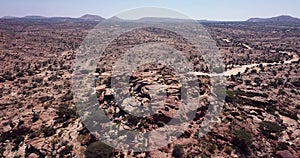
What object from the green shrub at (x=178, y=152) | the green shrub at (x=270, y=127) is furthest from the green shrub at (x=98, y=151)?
the green shrub at (x=270, y=127)

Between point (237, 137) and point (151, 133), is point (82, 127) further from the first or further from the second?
point (237, 137)

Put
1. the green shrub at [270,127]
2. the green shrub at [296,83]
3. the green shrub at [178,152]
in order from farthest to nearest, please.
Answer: the green shrub at [296,83] → the green shrub at [270,127] → the green shrub at [178,152]

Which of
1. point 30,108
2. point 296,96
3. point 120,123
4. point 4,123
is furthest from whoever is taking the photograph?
point 296,96

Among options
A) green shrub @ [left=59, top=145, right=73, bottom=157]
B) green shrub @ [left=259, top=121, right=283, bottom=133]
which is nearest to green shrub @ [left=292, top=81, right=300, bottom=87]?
green shrub @ [left=259, top=121, right=283, bottom=133]

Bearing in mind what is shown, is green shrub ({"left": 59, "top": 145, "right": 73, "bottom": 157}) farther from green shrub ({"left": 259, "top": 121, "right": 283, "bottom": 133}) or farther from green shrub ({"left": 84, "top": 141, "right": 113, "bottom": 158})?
green shrub ({"left": 259, "top": 121, "right": 283, "bottom": 133})

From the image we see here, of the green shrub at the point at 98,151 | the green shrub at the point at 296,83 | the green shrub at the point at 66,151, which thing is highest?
the green shrub at the point at 98,151

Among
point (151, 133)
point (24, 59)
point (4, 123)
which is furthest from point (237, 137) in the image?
point (24, 59)

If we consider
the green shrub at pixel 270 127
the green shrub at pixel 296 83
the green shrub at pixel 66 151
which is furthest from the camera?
the green shrub at pixel 296 83

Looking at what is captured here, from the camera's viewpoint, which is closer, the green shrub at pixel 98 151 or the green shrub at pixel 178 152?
the green shrub at pixel 98 151

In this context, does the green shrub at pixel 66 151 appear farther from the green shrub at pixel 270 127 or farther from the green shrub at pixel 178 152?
the green shrub at pixel 270 127

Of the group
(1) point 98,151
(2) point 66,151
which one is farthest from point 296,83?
(2) point 66,151

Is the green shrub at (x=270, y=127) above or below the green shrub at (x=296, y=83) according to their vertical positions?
above
